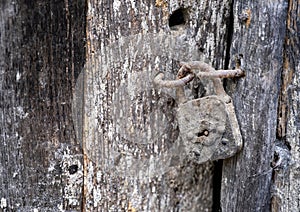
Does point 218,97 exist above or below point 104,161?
above

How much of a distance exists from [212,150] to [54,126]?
312 mm

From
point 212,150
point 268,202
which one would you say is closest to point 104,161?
point 212,150

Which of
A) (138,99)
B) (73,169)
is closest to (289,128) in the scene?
(138,99)

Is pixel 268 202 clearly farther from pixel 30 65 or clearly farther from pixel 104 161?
pixel 30 65

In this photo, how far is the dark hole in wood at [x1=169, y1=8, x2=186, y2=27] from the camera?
108 centimetres

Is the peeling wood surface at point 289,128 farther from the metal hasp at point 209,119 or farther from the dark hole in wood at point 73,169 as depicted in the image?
the dark hole in wood at point 73,169

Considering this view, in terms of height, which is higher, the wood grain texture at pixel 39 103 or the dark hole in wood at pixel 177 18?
the dark hole in wood at pixel 177 18

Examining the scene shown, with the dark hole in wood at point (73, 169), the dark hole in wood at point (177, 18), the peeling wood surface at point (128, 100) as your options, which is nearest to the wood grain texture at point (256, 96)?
the peeling wood surface at point (128, 100)

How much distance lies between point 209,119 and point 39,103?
33 cm

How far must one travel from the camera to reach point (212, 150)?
1062 millimetres

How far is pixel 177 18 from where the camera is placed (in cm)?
109

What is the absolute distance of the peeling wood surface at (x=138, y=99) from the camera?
3.40ft

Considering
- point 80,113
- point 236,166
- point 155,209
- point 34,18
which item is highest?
point 34,18

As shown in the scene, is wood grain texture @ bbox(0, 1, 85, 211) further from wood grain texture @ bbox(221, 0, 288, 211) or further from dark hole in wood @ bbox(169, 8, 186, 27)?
wood grain texture @ bbox(221, 0, 288, 211)
